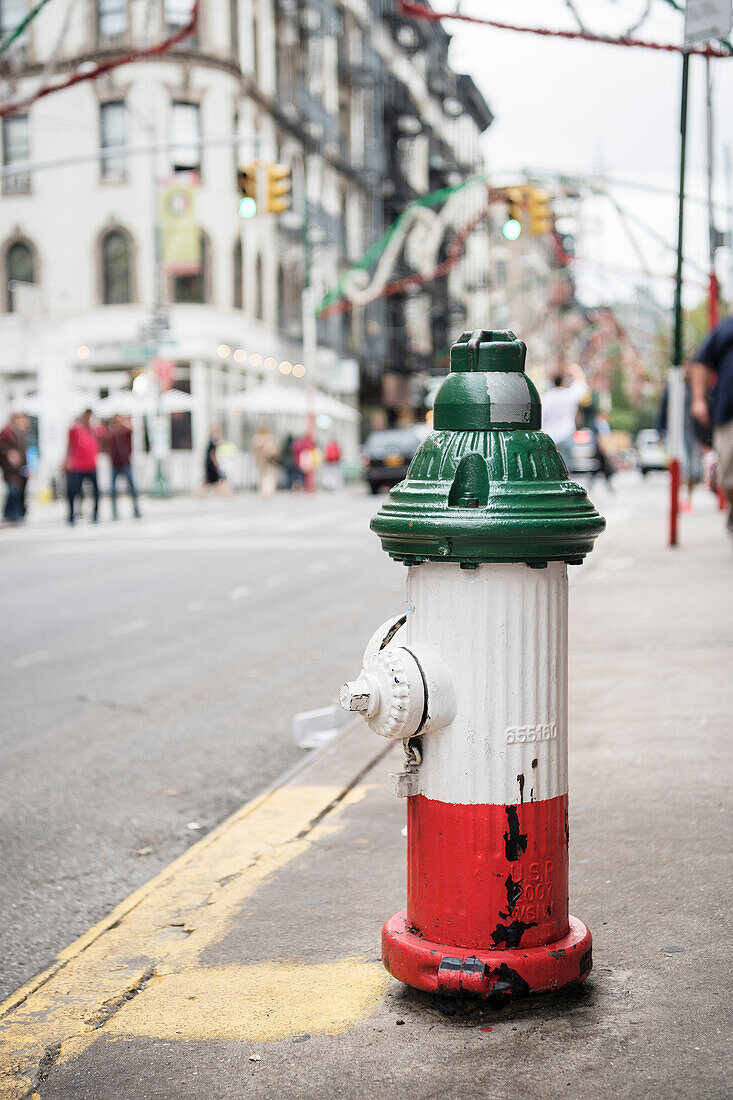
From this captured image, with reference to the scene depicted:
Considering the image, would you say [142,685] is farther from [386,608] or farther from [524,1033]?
[524,1033]

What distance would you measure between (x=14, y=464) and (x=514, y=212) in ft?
32.8

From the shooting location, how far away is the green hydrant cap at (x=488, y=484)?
2738mm

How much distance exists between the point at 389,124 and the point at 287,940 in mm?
58858

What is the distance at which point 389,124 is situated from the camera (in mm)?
58844

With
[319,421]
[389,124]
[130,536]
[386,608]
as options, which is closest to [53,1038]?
[386,608]

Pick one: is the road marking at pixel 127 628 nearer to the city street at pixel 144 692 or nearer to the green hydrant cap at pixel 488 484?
the city street at pixel 144 692

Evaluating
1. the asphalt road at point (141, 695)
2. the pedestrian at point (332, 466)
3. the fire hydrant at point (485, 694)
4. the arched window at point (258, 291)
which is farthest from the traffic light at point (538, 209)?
the fire hydrant at point (485, 694)

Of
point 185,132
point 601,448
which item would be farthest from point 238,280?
point 601,448

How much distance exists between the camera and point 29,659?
8945 mm

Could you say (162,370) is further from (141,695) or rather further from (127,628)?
(141,695)

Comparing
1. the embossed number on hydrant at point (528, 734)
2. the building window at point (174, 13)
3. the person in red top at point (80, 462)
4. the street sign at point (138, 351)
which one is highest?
the building window at point (174, 13)

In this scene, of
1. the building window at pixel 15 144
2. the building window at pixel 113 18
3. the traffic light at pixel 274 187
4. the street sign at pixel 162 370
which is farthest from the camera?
the building window at pixel 15 144

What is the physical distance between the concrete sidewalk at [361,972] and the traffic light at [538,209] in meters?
20.2

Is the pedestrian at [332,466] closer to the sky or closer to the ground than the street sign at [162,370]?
closer to the ground
